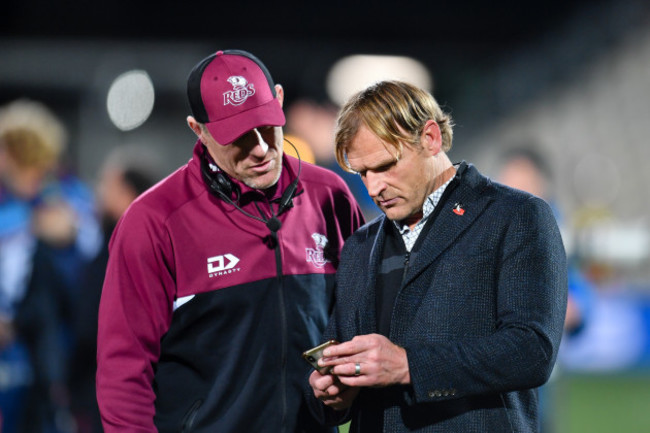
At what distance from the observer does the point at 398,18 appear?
52.9 feet

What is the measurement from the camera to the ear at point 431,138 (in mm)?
2422

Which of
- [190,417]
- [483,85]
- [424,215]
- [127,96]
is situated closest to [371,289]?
[424,215]

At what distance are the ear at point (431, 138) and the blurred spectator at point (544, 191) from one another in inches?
87.9

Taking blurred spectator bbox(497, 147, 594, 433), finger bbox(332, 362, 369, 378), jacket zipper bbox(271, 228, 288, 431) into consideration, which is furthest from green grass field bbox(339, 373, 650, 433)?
finger bbox(332, 362, 369, 378)

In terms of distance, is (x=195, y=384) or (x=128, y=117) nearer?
(x=195, y=384)

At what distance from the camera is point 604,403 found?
702cm

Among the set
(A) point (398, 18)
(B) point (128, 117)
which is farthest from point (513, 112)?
(B) point (128, 117)

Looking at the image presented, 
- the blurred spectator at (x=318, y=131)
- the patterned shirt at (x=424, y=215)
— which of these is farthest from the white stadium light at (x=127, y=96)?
the patterned shirt at (x=424, y=215)

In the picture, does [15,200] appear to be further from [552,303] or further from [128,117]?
[128,117]

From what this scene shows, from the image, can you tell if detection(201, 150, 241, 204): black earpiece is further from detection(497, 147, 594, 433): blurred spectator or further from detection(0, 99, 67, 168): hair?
detection(0, 99, 67, 168): hair

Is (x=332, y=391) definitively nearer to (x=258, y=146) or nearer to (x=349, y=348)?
(x=349, y=348)

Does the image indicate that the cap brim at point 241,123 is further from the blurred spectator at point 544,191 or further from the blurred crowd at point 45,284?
the blurred spectator at point 544,191

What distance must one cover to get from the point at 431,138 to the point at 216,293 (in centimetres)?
83

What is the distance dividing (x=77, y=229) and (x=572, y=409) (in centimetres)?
414
